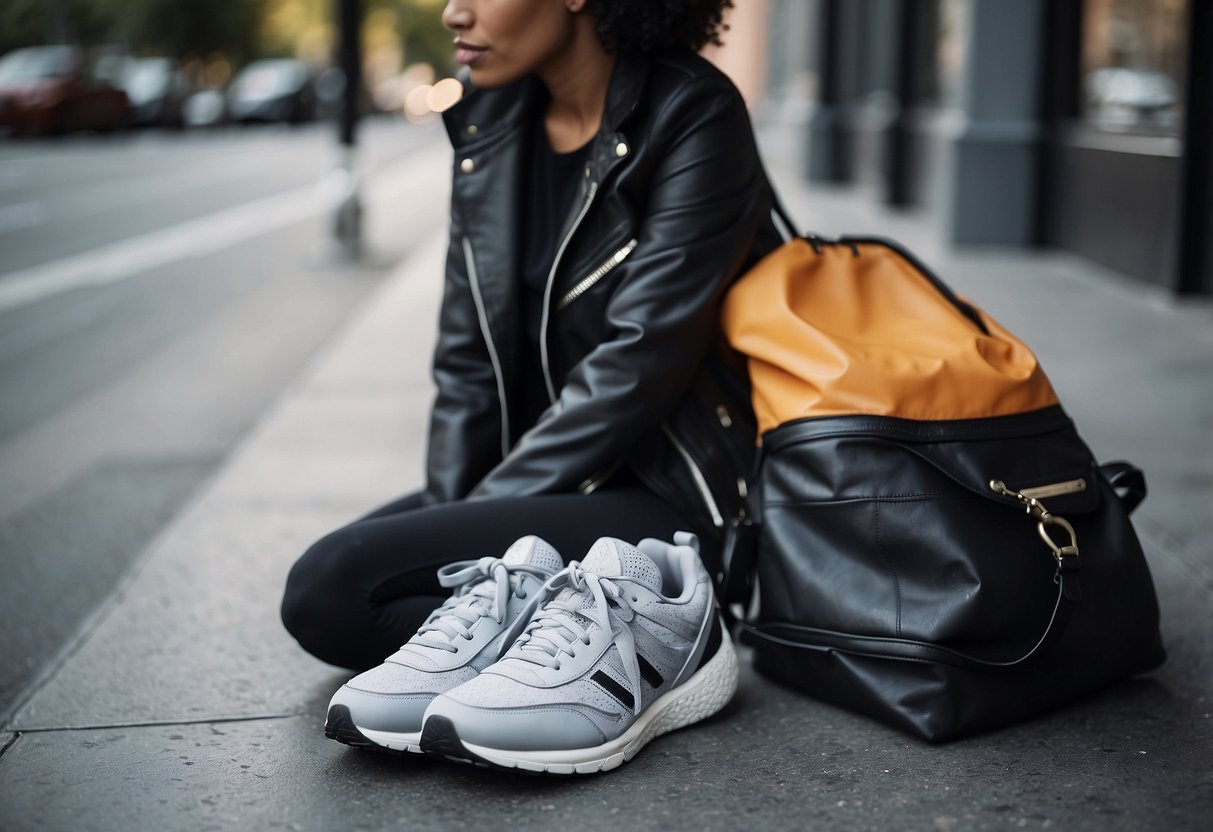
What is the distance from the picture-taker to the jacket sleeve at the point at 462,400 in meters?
2.53

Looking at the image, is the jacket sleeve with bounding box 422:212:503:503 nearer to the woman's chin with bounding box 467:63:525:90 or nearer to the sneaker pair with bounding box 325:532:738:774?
the woman's chin with bounding box 467:63:525:90

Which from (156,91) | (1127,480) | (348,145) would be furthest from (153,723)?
(156,91)

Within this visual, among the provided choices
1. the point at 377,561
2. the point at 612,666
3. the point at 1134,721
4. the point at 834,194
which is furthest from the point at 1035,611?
the point at 834,194

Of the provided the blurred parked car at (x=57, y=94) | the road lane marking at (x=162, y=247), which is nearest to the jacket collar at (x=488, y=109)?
the road lane marking at (x=162, y=247)

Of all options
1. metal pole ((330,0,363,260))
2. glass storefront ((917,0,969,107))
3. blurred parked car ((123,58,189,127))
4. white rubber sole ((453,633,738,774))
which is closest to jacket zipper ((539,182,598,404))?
white rubber sole ((453,633,738,774))

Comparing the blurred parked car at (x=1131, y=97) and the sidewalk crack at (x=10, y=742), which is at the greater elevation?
the blurred parked car at (x=1131, y=97)

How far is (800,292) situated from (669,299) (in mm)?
228

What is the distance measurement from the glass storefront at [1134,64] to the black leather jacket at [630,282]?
5.44 meters

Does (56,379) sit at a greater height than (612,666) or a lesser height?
lesser

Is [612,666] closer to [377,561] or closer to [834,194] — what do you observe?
[377,561]

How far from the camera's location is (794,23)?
822 inches

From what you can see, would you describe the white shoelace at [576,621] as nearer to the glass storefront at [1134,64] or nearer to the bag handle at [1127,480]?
the bag handle at [1127,480]

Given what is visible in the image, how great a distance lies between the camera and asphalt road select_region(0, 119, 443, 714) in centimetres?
381

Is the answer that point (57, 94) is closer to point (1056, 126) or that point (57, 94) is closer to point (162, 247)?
point (162, 247)
